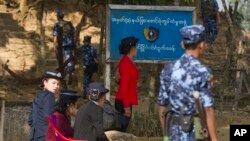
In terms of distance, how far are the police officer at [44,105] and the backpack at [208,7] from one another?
39.8 feet

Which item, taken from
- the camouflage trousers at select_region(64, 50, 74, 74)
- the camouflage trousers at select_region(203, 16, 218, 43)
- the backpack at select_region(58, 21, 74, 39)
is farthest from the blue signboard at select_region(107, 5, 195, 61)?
the camouflage trousers at select_region(203, 16, 218, 43)

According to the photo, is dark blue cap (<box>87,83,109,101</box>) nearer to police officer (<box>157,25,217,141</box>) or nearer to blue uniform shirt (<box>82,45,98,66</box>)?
police officer (<box>157,25,217,141</box>)

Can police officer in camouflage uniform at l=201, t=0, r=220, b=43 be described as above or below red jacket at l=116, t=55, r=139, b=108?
above

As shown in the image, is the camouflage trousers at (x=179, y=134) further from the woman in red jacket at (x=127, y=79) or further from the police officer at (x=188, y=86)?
the woman in red jacket at (x=127, y=79)

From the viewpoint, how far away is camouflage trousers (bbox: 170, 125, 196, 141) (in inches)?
198

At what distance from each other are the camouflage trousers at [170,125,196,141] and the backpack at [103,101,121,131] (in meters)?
2.12

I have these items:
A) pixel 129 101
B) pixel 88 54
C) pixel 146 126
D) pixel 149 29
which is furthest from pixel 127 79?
pixel 88 54

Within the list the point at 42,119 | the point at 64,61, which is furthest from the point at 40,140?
the point at 64,61

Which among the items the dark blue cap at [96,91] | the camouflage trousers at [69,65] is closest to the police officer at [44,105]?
the dark blue cap at [96,91]

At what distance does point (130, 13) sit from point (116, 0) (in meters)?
2.93

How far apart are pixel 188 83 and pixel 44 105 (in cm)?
177

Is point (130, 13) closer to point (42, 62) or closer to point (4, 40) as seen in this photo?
point (42, 62)

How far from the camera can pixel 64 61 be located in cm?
1549

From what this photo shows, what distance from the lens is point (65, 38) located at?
15.6 metres
